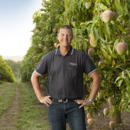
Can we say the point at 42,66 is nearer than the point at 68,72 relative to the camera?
No

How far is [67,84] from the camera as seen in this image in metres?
2.05

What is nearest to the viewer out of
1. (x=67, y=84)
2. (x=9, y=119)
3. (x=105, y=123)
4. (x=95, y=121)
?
(x=67, y=84)

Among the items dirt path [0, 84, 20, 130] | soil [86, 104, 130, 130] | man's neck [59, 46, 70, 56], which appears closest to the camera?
man's neck [59, 46, 70, 56]

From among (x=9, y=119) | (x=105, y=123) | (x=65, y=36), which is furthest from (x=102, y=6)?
(x=9, y=119)

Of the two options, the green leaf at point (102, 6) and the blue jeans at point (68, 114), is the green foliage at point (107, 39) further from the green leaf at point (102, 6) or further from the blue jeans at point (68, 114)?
the blue jeans at point (68, 114)

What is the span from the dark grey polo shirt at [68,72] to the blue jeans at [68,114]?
0.09m

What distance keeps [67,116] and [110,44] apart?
93 centimetres

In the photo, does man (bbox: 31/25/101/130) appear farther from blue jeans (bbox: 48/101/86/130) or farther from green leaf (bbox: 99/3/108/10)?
green leaf (bbox: 99/3/108/10)

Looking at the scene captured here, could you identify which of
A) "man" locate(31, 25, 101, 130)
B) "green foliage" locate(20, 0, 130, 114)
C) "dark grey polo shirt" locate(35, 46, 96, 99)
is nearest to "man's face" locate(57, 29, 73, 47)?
"man" locate(31, 25, 101, 130)

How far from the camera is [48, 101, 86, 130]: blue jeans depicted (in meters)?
2.04

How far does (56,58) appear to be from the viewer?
216 centimetres

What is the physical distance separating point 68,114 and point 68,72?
1.50 ft

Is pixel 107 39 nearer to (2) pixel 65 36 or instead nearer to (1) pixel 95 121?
(2) pixel 65 36

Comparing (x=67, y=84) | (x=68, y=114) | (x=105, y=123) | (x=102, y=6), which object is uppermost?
(x=102, y=6)
